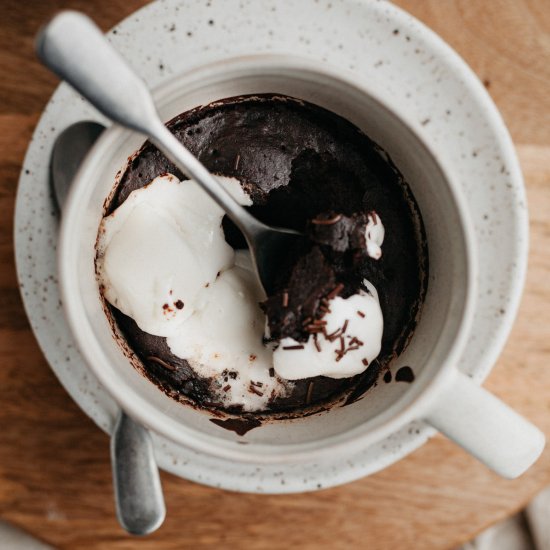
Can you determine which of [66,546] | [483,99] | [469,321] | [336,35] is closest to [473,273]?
[469,321]

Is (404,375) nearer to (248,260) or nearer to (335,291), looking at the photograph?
(335,291)

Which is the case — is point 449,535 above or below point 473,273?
below

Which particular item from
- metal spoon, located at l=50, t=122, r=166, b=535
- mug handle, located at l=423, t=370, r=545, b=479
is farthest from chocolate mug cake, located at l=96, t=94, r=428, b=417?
mug handle, located at l=423, t=370, r=545, b=479

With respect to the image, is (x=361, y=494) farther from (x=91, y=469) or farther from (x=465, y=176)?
(x=465, y=176)

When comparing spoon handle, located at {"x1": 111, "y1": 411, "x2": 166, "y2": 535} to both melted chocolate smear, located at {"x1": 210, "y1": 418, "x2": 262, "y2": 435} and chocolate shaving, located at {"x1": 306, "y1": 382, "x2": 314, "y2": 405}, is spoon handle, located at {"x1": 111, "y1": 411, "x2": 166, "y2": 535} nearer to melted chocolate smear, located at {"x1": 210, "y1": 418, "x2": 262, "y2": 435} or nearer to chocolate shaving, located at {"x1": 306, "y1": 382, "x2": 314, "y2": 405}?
melted chocolate smear, located at {"x1": 210, "y1": 418, "x2": 262, "y2": 435}

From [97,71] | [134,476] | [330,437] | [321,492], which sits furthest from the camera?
[321,492]

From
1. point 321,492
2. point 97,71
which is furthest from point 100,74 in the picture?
point 321,492

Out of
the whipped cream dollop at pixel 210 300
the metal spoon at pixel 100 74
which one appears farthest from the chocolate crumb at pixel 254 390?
the metal spoon at pixel 100 74

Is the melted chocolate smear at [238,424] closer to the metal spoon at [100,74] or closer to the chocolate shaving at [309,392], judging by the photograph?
the chocolate shaving at [309,392]
